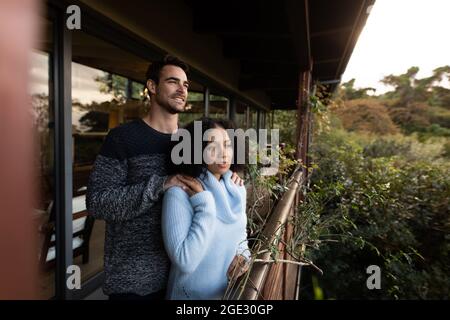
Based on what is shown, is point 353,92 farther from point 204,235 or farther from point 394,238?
point 204,235

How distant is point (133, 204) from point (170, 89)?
0.48m

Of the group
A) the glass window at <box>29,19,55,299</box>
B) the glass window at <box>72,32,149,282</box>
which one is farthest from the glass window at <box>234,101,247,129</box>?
the glass window at <box>29,19,55,299</box>

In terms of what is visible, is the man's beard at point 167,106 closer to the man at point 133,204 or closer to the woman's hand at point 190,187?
the man at point 133,204

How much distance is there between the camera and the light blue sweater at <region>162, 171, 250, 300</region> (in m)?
1.02

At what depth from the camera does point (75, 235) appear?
275cm

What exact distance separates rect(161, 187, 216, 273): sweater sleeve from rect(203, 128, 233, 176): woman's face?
0.14 m

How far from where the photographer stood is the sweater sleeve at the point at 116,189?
1076 millimetres

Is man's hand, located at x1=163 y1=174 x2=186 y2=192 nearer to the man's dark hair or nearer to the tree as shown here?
the man's dark hair

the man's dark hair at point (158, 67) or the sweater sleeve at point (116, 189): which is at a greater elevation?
the man's dark hair at point (158, 67)

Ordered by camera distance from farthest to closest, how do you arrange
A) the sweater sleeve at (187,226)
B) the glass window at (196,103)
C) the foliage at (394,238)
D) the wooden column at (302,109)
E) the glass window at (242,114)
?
the glass window at (242,114) < the glass window at (196,103) < the wooden column at (302,109) < the foliage at (394,238) < the sweater sleeve at (187,226)

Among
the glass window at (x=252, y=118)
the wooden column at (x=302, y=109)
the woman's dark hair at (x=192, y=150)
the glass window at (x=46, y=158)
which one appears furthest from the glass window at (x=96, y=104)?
the glass window at (x=252, y=118)

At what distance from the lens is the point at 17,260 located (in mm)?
273
